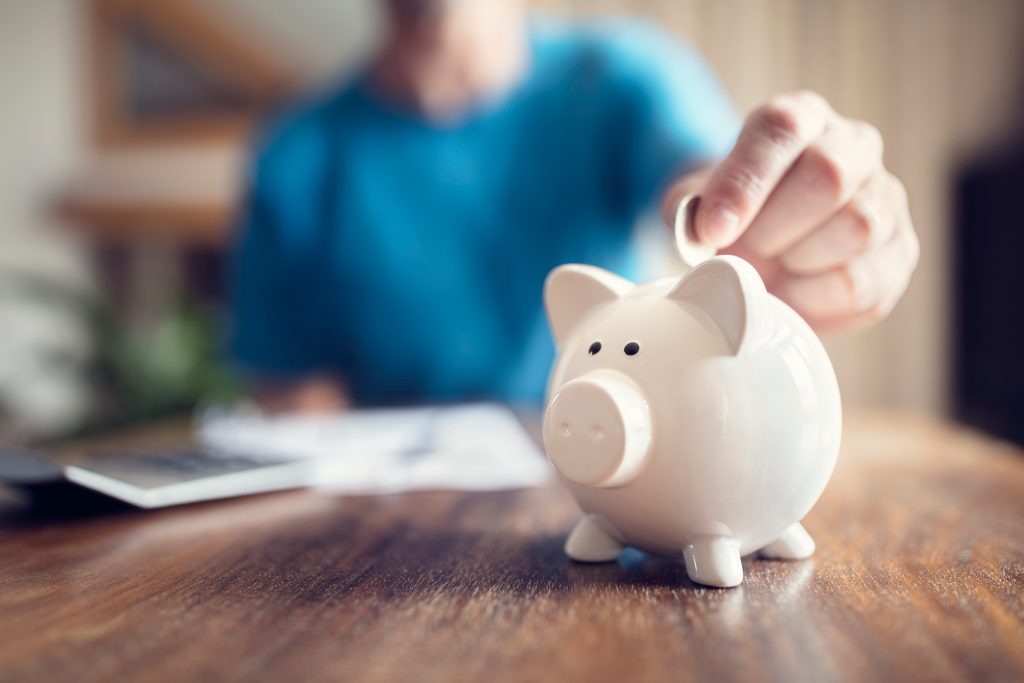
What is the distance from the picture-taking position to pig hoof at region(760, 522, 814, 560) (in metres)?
0.44

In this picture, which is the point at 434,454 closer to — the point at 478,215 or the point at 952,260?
the point at 478,215

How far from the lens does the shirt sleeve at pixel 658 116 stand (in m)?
1.18

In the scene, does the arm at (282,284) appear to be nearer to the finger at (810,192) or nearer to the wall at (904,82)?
the finger at (810,192)

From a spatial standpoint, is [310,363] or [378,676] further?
[310,363]

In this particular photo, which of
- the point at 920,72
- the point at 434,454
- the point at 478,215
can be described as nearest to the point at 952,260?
the point at 920,72

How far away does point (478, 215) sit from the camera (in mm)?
1410

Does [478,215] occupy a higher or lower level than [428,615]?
higher

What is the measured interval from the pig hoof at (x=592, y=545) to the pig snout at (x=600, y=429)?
0.18 ft

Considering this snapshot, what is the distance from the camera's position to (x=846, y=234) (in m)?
0.50

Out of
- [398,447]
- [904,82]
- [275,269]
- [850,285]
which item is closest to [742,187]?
[850,285]

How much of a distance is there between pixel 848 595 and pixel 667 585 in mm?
82

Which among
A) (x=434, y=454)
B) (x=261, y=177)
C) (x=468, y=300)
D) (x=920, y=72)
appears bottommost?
(x=434, y=454)

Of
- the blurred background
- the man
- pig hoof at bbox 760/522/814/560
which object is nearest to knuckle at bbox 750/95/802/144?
pig hoof at bbox 760/522/814/560

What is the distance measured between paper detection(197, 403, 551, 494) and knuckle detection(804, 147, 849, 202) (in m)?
0.33
